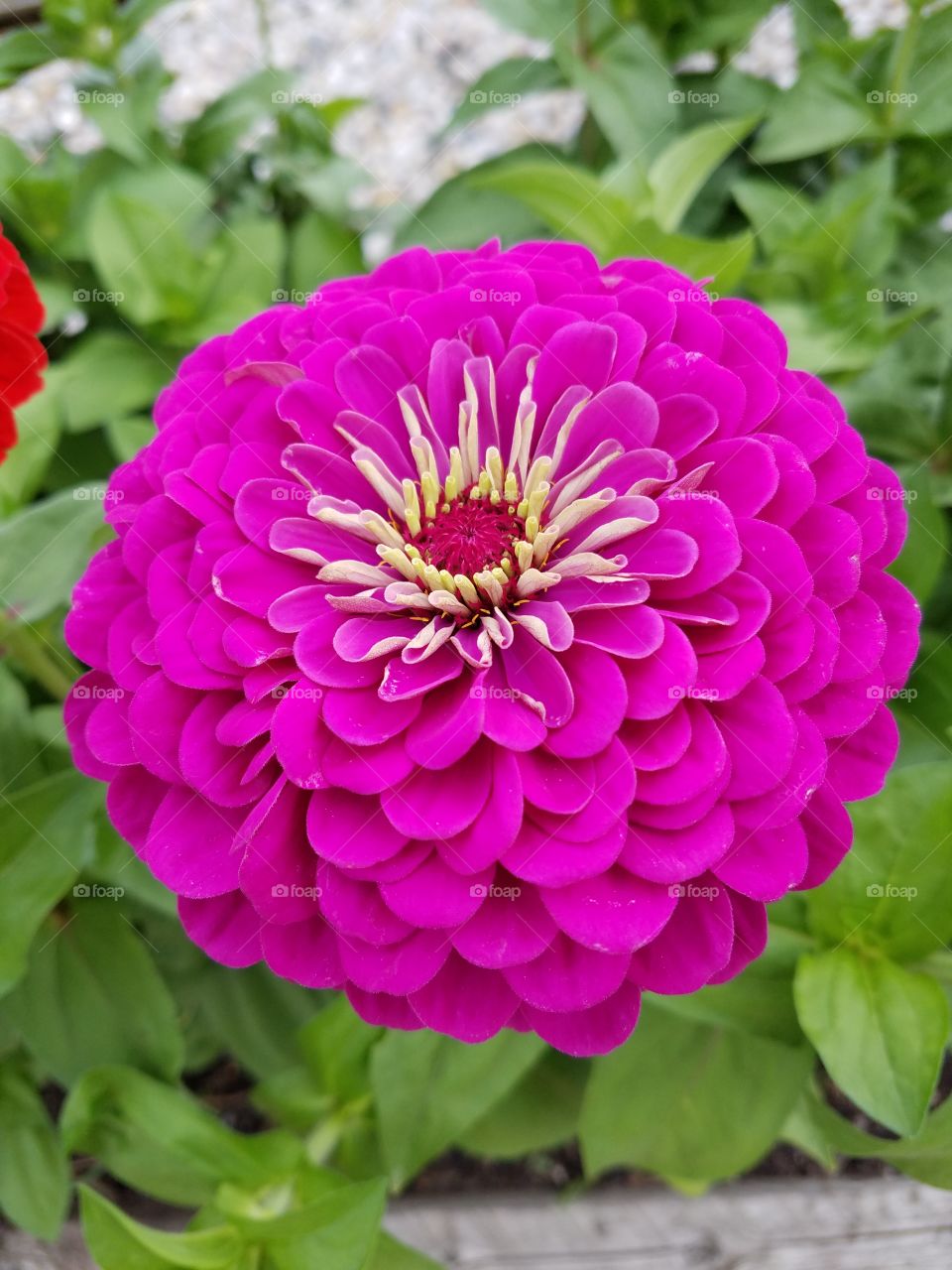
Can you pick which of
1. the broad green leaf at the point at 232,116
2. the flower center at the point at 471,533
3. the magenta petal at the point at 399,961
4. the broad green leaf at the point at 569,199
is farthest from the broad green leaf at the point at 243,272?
the magenta petal at the point at 399,961

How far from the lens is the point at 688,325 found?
53 cm

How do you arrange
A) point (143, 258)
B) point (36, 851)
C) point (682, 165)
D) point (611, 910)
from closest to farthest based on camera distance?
point (611, 910) → point (36, 851) → point (682, 165) → point (143, 258)

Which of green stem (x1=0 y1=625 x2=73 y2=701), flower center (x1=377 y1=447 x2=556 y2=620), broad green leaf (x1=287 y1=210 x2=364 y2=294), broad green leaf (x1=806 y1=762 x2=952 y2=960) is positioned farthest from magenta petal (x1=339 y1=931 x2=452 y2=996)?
broad green leaf (x1=287 y1=210 x2=364 y2=294)

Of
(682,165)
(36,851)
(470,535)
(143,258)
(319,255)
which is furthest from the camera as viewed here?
(319,255)

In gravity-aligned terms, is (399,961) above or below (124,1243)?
above

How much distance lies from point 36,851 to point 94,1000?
0.15 metres

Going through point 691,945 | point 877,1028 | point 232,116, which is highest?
point 232,116

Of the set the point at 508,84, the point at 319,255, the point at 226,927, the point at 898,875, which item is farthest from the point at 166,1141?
the point at 508,84

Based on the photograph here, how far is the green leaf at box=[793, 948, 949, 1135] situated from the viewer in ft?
1.82

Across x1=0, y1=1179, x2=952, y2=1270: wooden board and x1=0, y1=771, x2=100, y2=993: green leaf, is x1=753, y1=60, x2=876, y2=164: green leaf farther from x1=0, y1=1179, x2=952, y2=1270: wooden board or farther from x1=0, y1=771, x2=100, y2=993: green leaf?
x1=0, y1=1179, x2=952, y2=1270: wooden board

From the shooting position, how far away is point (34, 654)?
2.59 ft

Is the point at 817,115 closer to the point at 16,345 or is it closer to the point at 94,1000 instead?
the point at 16,345

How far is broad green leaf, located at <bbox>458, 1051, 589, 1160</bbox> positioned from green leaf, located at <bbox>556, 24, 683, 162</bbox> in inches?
31.6

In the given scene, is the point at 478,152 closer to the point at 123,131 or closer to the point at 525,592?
the point at 123,131
